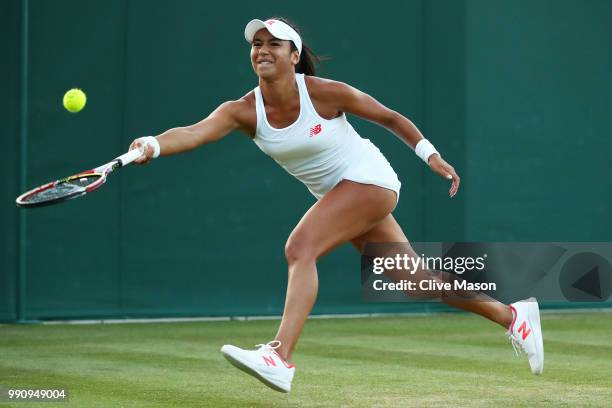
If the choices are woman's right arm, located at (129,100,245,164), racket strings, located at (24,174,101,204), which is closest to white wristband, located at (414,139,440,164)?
woman's right arm, located at (129,100,245,164)

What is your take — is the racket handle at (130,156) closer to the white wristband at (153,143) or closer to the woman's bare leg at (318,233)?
the white wristband at (153,143)

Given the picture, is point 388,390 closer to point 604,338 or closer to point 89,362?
point 89,362

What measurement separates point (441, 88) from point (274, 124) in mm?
5742

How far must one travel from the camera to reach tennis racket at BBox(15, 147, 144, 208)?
4.23 meters

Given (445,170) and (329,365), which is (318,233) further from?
(329,365)

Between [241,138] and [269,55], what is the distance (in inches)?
195

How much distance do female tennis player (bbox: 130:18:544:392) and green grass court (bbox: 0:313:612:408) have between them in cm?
66

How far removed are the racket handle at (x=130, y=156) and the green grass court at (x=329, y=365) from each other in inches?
49.2

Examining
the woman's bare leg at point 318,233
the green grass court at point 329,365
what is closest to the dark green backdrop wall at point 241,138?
the green grass court at point 329,365

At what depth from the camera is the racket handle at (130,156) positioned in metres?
4.41

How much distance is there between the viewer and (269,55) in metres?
5.03

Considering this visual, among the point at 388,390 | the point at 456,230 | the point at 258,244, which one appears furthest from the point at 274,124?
the point at 456,230

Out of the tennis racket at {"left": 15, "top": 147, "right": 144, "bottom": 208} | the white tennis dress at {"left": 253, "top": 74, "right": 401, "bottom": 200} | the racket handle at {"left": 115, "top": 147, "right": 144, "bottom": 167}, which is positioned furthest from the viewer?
the white tennis dress at {"left": 253, "top": 74, "right": 401, "bottom": 200}

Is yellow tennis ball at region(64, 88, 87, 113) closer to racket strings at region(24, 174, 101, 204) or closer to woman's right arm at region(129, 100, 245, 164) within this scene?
woman's right arm at region(129, 100, 245, 164)
